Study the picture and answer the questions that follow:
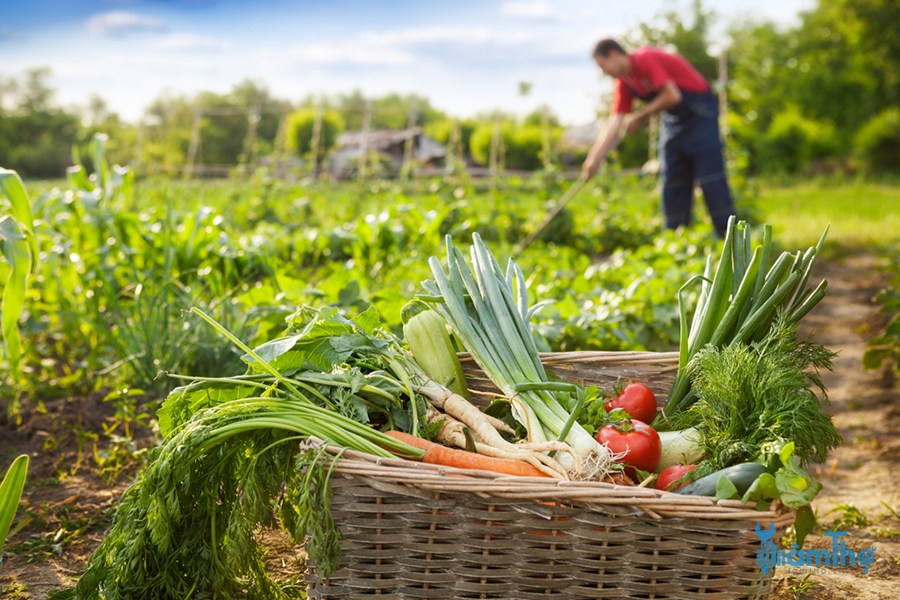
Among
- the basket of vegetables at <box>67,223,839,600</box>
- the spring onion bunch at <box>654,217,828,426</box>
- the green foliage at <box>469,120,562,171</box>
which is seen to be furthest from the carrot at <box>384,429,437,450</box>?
the green foliage at <box>469,120,562,171</box>

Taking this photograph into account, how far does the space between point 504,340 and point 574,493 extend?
62cm

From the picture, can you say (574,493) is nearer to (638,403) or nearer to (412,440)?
(412,440)

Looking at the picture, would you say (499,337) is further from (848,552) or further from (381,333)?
(848,552)

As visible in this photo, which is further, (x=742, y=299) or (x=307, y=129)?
(x=307, y=129)

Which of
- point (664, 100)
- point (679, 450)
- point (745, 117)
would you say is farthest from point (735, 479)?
point (745, 117)

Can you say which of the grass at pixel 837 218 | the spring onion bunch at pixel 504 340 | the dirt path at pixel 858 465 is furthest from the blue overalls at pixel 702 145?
the spring onion bunch at pixel 504 340

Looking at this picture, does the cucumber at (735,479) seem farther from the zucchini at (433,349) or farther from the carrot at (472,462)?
the zucchini at (433,349)

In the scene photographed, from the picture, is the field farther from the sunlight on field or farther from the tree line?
the tree line

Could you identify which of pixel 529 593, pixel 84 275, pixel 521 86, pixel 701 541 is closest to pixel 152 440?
pixel 84 275

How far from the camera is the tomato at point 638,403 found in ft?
5.97

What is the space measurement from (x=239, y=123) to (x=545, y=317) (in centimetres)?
3256

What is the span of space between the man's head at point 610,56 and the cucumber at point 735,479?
4417 millimetres

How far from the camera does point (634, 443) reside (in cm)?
158

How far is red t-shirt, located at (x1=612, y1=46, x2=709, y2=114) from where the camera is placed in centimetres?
517
